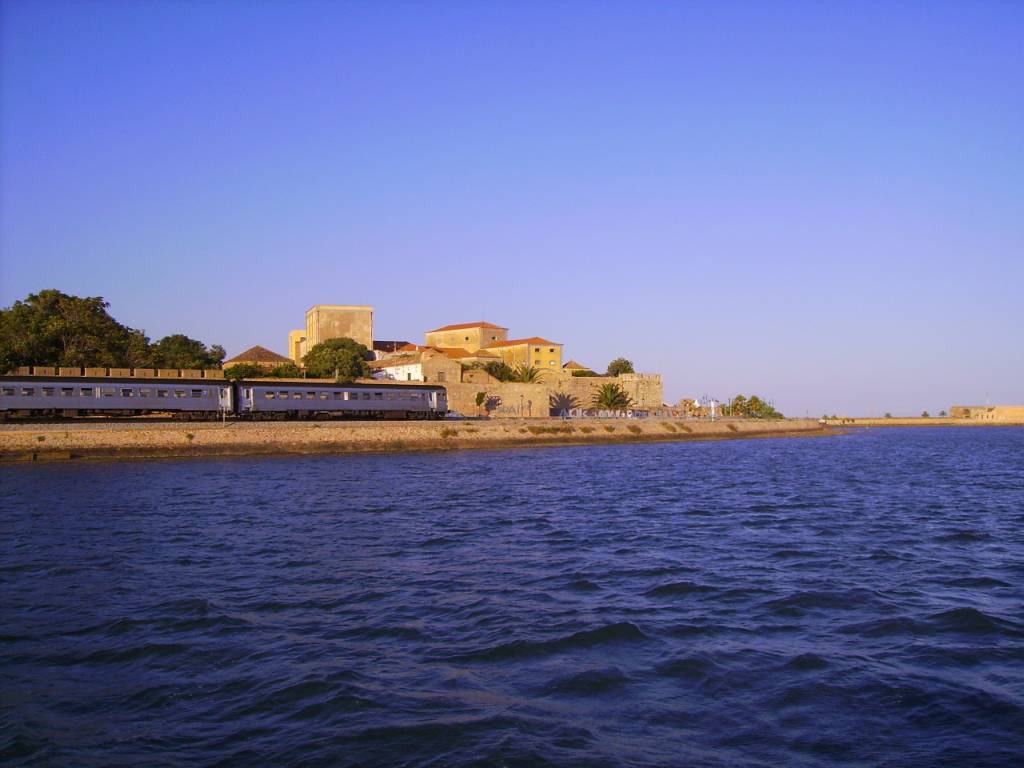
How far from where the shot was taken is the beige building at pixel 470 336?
89.9 m

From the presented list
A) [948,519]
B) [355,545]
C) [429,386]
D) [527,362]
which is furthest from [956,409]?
[355,545]

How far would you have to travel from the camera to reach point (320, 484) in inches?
982

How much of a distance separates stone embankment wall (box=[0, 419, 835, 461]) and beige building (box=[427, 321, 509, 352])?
1384 inches

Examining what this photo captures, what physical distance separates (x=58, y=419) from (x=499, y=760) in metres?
37.3

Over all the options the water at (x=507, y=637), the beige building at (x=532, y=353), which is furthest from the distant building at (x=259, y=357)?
the water at (x=507, y=637)

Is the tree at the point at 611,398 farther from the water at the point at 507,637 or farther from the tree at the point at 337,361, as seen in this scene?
the water at the point at 507,637

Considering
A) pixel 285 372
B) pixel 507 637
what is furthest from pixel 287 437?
pixel 507 637

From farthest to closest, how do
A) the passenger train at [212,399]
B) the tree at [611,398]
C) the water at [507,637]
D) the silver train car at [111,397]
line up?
the tree at [611,398] → the passenger train at [212,399] → the silver train car at [111,397] → the water at [507,637]

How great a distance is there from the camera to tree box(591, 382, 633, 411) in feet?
239

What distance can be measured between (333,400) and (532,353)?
39.8m

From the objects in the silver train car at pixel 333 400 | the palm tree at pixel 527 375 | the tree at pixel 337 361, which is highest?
the tree at pixel 337 361

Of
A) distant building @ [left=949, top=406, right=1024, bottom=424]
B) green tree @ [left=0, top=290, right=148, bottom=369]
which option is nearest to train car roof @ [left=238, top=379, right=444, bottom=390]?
green tree @ [left=0, top=290, right=148, bottom=369]

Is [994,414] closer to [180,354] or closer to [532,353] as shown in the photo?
[532,353]

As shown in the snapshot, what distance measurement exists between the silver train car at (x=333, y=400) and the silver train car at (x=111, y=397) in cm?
131
